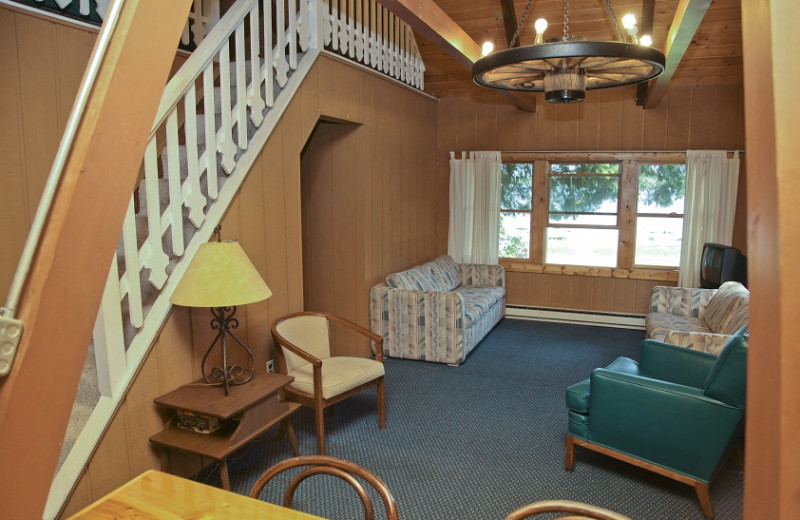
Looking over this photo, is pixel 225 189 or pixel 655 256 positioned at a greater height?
pixel 225 189

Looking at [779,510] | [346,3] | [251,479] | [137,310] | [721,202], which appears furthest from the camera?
[721,202]

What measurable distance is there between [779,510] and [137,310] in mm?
2630

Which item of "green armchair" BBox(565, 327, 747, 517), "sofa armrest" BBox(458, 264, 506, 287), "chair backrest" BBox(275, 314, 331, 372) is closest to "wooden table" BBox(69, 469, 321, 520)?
"chair backrest" BBox(275, 314, 331, 372)

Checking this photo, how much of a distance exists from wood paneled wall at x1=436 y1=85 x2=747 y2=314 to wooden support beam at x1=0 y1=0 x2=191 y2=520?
6036mm

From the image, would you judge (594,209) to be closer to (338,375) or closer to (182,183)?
(338,375)

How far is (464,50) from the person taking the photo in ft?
13.7

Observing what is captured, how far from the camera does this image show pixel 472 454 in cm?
345

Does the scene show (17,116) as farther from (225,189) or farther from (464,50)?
(464,50)

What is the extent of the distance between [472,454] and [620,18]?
4064mm

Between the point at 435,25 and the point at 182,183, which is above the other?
the point at 435,25

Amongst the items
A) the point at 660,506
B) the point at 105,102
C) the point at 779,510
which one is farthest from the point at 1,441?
the point at 660,506

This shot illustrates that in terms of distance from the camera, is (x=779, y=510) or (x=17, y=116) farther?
(x=17, y=116)

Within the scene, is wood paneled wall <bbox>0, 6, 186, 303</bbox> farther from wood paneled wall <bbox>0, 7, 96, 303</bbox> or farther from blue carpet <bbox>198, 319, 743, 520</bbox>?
blue carpet <bbox>198, 319, 743, 520</bbox>

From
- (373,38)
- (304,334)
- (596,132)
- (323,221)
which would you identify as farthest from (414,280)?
(596,132)
